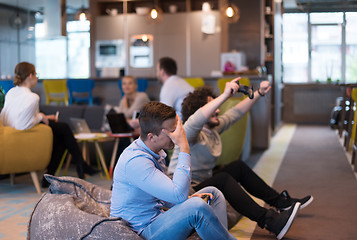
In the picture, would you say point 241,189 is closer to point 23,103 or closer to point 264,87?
point 264,87

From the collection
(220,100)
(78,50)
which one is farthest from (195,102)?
(78,50)

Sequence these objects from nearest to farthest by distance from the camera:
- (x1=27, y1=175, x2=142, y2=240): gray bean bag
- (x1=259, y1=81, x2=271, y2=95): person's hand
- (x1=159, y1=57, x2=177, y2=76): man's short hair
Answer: (x1=27, y1=175, x2=142, y2=240): gray bean bag < (x1=259, y1=81, x2=271, y2=95): person's hand < (x1=159, y1=57, x2=177, y2=76): man's short hair

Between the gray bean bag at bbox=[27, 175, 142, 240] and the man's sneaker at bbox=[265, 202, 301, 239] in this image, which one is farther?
the man's sneaker at bbox=[265, 202, 301, 239]

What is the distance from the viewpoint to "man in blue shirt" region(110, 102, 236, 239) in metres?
2.12

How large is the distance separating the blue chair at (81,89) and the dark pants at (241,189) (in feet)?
19.1

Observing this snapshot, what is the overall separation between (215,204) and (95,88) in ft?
22.9

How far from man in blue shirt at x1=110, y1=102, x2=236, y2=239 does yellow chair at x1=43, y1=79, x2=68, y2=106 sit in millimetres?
7084

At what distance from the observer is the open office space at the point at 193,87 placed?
328 centimetres

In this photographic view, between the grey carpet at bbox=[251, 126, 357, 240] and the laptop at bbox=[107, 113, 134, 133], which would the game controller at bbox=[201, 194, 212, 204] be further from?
the laptop at bbox=[107, 113, 134, 133]

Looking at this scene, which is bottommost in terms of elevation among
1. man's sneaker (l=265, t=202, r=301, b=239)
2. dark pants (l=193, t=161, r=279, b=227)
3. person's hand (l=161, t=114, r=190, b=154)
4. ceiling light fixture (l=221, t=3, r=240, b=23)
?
man's sneaker (l=265, t=202, r=301, b=239)

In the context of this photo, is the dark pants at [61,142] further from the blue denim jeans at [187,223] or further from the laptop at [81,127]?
the blue denim jeans at [187,223]

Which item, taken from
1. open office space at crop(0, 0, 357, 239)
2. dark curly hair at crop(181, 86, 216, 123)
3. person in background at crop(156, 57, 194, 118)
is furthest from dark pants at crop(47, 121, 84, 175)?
dark curly hair at crop(181, 86, 216, 123)

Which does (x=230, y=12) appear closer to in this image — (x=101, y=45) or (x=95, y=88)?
(x=95, y=88)

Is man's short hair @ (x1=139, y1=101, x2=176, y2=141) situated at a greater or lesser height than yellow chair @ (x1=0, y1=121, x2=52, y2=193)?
greater
